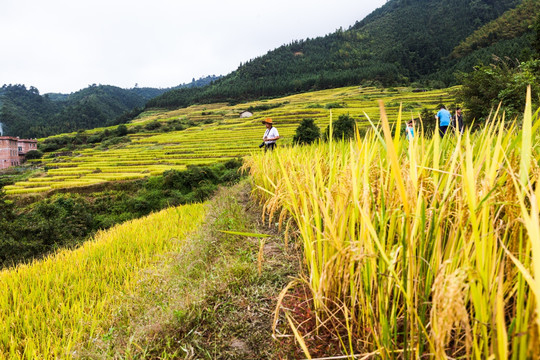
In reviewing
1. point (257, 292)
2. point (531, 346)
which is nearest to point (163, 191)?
point (257, 292)

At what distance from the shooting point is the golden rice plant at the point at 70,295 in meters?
2.01

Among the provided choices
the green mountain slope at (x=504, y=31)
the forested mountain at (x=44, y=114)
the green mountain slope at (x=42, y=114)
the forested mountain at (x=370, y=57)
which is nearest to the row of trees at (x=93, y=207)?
the forested mountain at (x=370, y=57)

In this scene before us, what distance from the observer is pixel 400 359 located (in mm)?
866

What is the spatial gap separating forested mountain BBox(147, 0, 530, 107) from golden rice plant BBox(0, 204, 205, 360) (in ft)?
215

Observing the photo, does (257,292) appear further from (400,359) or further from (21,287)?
(21,287)

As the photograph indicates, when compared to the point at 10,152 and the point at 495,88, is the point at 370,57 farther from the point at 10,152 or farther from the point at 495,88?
the point at 10,152

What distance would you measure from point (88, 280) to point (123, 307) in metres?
1.10

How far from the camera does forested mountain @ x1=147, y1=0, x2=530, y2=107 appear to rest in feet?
254

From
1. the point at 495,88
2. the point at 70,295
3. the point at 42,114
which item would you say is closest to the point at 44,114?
the point at 42,114

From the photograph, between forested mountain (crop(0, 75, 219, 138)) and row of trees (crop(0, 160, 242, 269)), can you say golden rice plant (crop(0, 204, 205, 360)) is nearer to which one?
row of trees (crop(0, 160, 242, 269))

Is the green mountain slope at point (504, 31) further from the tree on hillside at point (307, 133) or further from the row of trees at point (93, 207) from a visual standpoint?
the row of trees at point (93, 207)

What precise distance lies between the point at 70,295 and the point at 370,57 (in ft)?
367

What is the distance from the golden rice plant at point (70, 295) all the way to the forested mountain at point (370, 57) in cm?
6565

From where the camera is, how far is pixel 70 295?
2.73 meters
